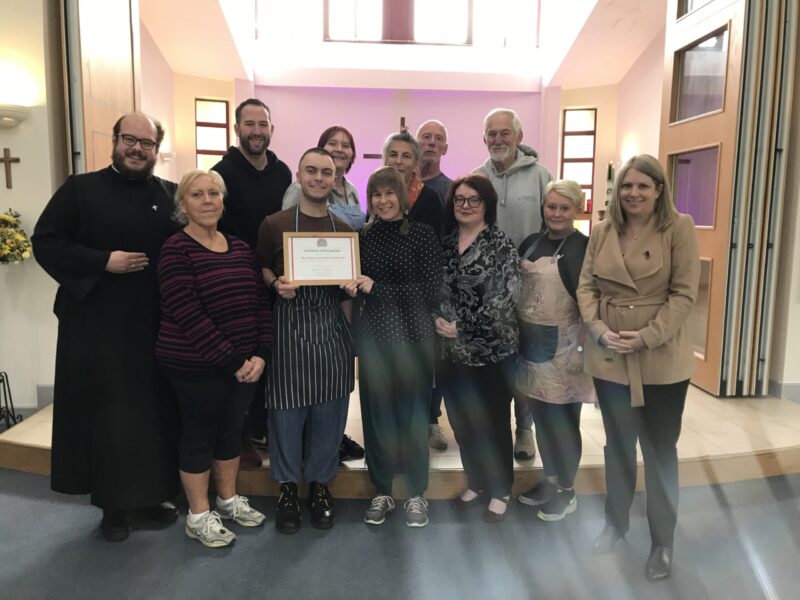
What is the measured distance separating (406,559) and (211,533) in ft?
2.62

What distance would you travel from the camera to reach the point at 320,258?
2268 millimetres

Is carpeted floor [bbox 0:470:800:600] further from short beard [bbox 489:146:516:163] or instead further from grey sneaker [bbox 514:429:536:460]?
short beard [bbox 489:146:516:163]

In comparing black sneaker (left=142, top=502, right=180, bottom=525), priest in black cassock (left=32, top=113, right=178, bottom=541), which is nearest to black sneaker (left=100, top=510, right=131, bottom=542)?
priest in black cassock (left=32, top=113, right=178, bottom=541)

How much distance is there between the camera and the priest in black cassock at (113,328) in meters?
2.25

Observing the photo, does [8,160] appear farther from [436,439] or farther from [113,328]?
[436,439]

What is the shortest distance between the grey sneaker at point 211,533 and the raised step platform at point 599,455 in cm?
41

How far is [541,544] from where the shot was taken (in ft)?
7.90

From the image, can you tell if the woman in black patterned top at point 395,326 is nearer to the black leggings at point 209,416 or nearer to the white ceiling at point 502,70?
the black leggings at point 209,416

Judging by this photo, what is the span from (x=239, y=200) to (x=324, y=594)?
1.66 metres

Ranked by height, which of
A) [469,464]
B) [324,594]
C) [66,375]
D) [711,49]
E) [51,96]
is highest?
[711,49]

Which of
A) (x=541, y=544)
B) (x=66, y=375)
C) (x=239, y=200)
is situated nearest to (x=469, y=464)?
(x=541, y=544)

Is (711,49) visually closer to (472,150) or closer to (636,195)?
(636,195)

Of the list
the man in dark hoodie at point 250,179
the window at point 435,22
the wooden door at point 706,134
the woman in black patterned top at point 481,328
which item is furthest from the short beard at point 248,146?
the window at point 435,22

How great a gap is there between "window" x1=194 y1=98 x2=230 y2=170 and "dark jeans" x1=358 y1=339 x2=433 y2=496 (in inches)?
288
